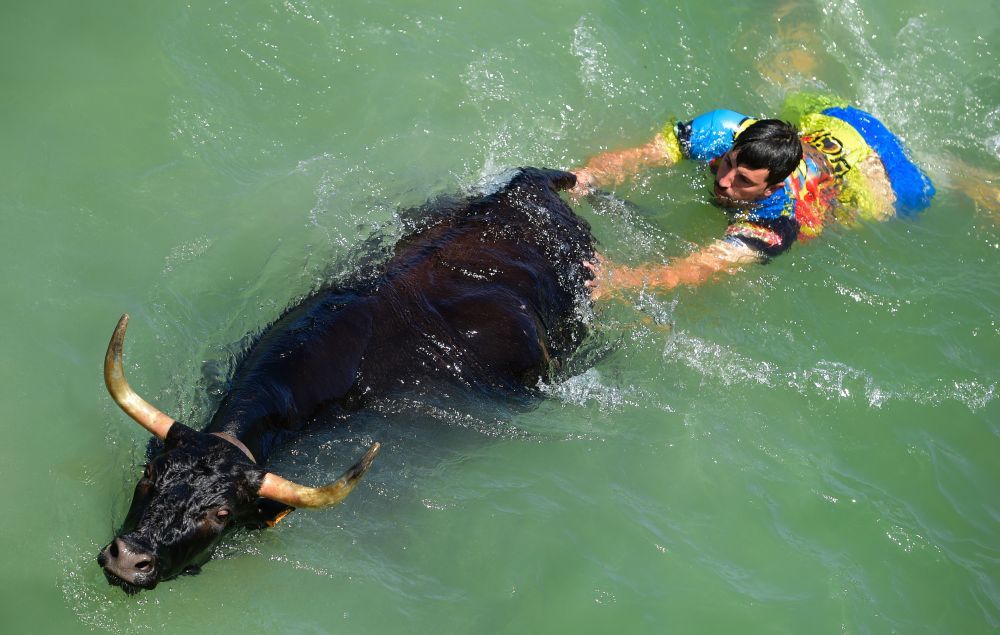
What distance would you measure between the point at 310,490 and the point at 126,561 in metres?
0.72

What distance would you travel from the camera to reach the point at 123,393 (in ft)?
12.0

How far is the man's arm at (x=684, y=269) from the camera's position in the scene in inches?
230

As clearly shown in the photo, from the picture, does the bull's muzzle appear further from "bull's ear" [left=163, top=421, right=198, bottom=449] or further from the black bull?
"bull's ear" [left=163, top=421, right=198, bottom=449]

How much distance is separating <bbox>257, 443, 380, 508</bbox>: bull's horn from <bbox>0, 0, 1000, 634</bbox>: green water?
0.66 metres

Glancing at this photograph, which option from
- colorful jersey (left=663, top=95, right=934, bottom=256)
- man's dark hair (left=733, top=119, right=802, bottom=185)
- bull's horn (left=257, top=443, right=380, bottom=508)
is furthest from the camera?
colorful jersey (left=663, top=95, right=934, bottom=256)

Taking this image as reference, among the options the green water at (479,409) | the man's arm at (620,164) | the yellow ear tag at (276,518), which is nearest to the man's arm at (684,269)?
the green water at (479,409)

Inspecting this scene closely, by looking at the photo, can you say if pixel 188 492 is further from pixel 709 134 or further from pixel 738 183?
pixel 709 134

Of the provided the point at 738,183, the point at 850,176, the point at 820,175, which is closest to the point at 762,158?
the point at 738,183

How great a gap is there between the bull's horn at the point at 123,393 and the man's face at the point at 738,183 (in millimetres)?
4125

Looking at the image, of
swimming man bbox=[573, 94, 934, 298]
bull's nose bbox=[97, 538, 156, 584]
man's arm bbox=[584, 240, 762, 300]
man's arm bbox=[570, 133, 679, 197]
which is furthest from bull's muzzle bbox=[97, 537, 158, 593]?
man's arm bbox=[570, 133, 679, 197]

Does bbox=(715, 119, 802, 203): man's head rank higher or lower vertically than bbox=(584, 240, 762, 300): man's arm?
higher

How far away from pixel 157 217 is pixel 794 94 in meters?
5.43

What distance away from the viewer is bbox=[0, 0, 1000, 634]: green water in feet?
14.5

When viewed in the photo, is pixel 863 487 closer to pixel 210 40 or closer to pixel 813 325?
pixel 813 325
